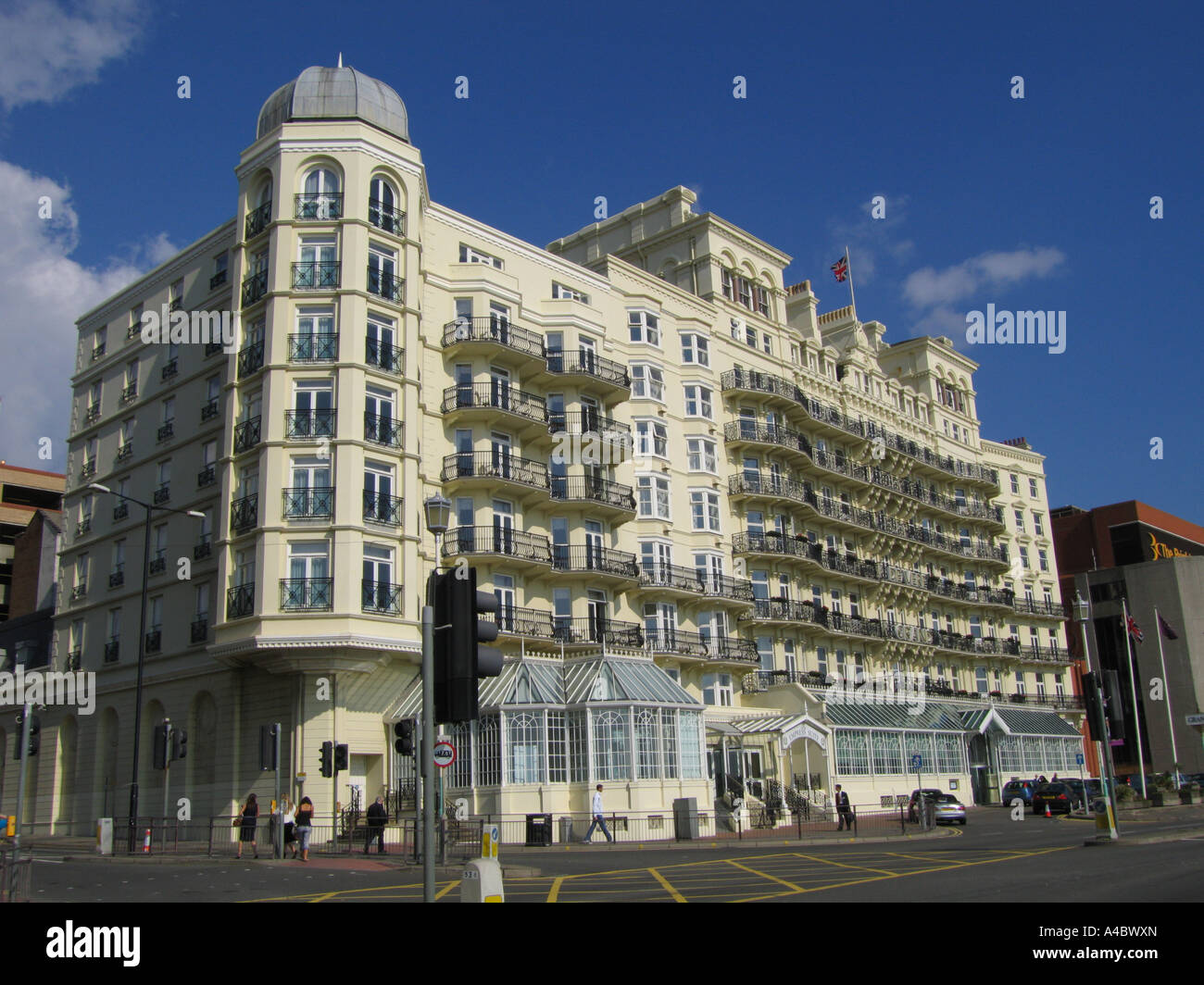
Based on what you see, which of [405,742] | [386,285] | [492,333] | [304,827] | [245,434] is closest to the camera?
[405,742]

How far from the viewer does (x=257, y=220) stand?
38.4 metres

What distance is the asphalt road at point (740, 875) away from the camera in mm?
15852

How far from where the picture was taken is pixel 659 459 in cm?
4716

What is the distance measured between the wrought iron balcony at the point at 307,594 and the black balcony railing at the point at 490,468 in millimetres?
7064

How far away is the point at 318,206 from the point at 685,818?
24423 millimetres

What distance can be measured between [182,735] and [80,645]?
17483 millimetres

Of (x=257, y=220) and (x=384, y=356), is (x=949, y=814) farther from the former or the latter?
(x=257, y=220)

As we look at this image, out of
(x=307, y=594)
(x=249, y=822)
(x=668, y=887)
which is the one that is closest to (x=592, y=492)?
(x=307, y=594)

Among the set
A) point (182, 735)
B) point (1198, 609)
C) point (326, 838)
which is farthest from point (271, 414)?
point (1198, 609)

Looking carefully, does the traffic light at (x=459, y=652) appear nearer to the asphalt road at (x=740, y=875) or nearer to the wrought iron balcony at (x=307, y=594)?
the asphalt road at (x=740, y=875)

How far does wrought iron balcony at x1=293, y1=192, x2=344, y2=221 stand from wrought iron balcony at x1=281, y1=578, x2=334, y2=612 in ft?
42.5

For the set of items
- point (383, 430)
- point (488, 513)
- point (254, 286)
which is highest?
point (254, 286)

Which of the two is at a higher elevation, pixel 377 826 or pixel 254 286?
pixel 254 286

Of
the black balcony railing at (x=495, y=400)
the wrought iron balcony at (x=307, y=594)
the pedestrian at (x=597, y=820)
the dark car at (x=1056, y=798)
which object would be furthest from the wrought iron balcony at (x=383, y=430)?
the dark car at (x=1056, y=798)
